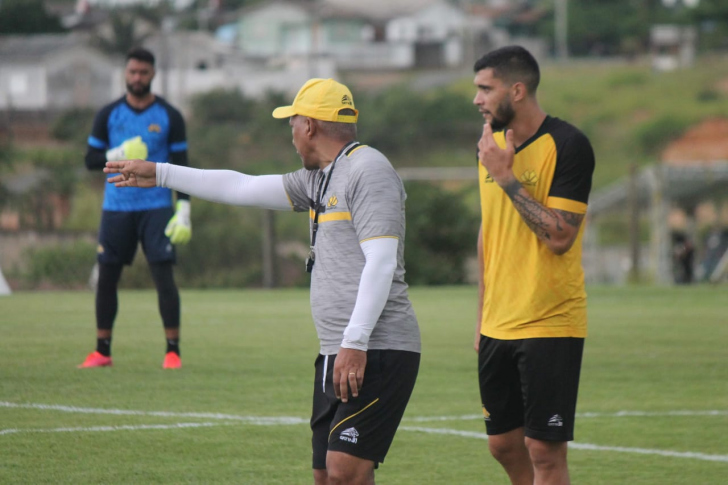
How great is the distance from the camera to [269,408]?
8.04 meters

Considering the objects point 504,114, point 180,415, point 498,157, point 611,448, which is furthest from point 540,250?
point 180,415

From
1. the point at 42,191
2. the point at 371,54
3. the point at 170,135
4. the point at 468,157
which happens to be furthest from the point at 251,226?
the point at 371,54

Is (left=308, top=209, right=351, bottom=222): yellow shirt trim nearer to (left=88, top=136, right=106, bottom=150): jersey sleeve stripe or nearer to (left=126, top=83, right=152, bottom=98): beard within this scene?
(left=126, top=83, right=152, bottom=98): beard

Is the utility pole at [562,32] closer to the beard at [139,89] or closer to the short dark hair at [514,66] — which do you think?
the beard at [139,89]

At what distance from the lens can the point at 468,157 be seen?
6456cm

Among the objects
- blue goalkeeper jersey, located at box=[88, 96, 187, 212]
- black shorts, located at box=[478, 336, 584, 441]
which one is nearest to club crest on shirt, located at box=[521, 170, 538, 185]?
black shorts, located at box=[478, 336, 584, 441]

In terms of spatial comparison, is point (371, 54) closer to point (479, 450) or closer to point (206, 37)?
point (206, 37)

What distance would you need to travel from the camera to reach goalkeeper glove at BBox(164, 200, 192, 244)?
29.8 feet

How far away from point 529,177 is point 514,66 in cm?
49

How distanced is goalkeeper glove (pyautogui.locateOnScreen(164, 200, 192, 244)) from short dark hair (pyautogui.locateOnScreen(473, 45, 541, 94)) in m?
4.47

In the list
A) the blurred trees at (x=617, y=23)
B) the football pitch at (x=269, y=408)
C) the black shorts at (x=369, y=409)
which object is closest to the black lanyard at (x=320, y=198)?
the black shorts at (x=369, y=409)

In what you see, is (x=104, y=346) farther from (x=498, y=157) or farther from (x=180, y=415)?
(x=498, y=157)

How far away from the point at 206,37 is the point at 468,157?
111 feet

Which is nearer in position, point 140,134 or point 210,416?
point 210,416
